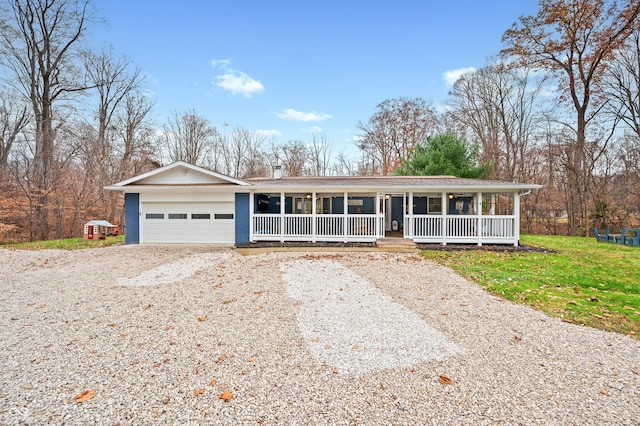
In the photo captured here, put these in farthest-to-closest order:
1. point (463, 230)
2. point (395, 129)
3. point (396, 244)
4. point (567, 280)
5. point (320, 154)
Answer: point (320, 154) < point (395, 129) < point (463, 230) < point (396, 244) < point (567, 280)

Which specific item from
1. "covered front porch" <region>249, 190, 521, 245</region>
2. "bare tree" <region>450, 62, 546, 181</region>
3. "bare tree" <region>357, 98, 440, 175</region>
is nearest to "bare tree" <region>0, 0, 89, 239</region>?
"covered front porch" <region>249, 190, 521, 245</region>

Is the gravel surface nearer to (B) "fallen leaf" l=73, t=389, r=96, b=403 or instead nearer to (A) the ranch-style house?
(B) "fallen leaf" l=73, t=389, r=96, b=403

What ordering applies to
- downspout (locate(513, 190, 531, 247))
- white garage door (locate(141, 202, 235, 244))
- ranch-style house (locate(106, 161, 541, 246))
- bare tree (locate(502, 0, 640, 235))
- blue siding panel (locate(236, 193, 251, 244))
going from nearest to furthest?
downspout (locate(513, 190, 531, 247)) < ranch-style house (locate(106, 161, 541, 246)) < blue siding panel (locate(236, 193, 251, 244)) < white garage door (locate(141, 202, 235, 244)) < bare tree (locate(502, 0, 640, 235))

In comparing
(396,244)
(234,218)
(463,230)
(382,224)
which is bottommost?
(396,244)

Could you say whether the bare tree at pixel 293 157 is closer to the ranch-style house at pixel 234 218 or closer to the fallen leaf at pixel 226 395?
the ranch-style house at pixel 234 218

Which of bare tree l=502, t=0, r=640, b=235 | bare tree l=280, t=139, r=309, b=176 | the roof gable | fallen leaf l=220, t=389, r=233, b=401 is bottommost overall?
fallen leaf l=220, t=389, r=233, b=401

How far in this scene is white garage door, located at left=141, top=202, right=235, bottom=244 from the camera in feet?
39.7

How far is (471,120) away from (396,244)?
18217mm

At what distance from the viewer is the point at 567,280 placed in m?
6.44

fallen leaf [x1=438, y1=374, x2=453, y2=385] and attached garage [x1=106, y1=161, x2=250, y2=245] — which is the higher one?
attached garage [x1=106, y1=161, x2=250, y2=245]

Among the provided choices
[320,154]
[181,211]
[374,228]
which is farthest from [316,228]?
[320,154]

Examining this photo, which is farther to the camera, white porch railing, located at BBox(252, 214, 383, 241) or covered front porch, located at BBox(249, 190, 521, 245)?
white porch railing, located at BBox(252, 214, 383, 241)

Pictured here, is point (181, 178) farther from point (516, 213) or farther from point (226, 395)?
point (516, 213)

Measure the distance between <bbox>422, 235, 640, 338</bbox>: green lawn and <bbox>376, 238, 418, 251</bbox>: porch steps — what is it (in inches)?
24.0
